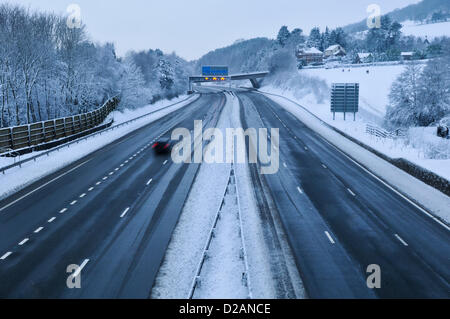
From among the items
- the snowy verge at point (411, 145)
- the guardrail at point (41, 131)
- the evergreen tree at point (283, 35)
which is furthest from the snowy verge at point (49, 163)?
the evergreen tree at point (283, 35)

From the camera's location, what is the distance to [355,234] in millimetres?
17172

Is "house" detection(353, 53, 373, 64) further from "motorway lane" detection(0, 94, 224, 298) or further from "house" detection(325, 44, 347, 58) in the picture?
"motorway lane" detection(0, 94, 224, 298)

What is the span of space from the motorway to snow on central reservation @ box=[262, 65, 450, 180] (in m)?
4.32

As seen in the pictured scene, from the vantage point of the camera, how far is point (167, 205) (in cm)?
2081

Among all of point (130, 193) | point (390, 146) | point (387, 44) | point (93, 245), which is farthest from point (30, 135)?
point (387, 44)

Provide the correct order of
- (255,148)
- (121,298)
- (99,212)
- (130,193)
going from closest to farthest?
(121,298) < (99,212) < (130,193) < (255,148)

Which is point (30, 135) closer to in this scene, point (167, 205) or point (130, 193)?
point (130, 193)

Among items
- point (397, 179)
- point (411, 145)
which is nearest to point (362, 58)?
point (411, 145)

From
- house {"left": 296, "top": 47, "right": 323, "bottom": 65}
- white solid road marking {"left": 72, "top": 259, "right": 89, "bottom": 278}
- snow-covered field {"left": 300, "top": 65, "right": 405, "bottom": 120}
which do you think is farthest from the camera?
house {"left": 296, "top": 47, "right": 323, "bottom": 65}

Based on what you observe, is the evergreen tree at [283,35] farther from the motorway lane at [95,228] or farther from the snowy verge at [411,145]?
the motorway lane at [95,228]

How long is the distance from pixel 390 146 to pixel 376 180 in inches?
355

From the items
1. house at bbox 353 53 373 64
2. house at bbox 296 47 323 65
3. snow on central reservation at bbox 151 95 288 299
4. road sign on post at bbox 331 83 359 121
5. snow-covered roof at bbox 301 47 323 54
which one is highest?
snow-covered roof at bbox 301 47 323 54

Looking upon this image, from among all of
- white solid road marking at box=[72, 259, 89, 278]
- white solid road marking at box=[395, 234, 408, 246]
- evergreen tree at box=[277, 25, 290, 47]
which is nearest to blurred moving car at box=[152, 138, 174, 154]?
white solid road marking at box=[72, 259, 89, 278]

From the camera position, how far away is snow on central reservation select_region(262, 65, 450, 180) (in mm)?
27703
